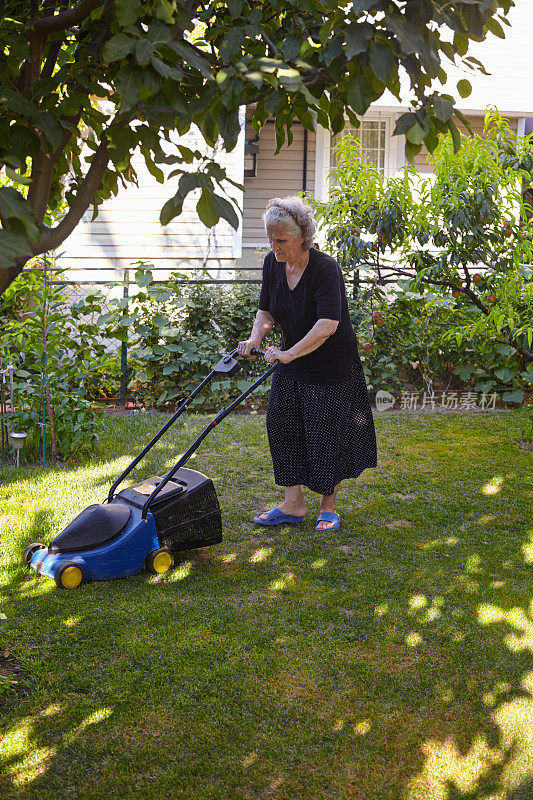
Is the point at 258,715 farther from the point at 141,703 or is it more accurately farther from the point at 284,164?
the point at 284,164

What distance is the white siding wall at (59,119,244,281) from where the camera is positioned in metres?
10.0

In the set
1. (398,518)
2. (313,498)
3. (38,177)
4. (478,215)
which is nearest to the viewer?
(38,177)

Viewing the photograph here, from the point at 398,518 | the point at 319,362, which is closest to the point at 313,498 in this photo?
the point at 398,518

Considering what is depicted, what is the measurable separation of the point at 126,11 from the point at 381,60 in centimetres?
56

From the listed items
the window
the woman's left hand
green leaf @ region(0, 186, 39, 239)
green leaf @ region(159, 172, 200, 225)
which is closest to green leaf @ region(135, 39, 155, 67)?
green leaf @ region(159, 172, 200, 225)

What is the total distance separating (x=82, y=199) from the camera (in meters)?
2.44

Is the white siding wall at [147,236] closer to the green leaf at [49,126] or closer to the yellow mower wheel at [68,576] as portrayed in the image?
the yellow mower wheel at [68,576]

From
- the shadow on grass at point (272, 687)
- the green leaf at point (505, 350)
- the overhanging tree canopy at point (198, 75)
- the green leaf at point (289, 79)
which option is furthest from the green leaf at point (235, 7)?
the green leaf at point (505, 350)

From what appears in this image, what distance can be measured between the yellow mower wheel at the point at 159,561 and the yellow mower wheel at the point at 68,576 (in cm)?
33

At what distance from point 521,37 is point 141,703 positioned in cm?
1216

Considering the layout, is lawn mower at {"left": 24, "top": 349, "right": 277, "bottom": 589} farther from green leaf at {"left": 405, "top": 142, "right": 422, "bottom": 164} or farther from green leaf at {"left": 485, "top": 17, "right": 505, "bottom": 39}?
green leaf at {"left": 485, "top": 17, "right": 505, "bottom": 39}

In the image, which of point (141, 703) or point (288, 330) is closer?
point (141, 703)

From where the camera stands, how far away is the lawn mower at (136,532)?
3.74 metres

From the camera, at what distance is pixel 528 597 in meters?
3.75
